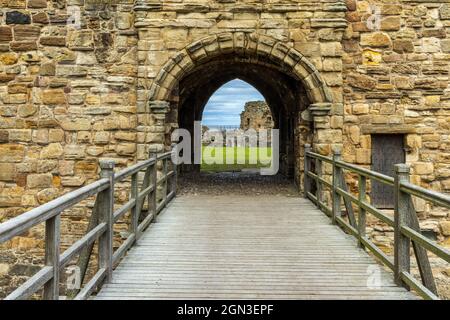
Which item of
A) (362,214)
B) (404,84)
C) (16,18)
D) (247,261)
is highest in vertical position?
(16,18)

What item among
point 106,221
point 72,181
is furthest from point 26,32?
point 106,221

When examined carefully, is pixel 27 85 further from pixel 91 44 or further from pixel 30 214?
pixel 30 214

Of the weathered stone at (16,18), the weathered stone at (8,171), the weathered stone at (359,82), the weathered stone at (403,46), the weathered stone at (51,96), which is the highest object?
the weathered stone at (16,18)

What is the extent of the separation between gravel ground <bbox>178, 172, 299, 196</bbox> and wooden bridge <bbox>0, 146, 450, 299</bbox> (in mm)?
2479

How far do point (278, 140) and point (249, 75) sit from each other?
2.03m

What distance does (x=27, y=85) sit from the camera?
343 inches

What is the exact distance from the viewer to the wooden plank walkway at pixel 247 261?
4.24m

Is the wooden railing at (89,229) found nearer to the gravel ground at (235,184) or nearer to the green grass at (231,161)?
the gravel ground at (235,184)

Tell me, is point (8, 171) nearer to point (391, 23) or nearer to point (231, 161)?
point (391, 23)

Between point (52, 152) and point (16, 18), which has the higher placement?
point (16, 18)

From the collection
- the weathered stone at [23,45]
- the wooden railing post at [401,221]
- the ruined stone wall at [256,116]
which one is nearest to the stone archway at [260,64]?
the weathered stone at [23,45]

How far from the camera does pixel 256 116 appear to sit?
2512 cm

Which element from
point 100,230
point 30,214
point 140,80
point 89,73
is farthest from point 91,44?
point 30,214

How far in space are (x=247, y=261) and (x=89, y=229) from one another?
1.72 m
